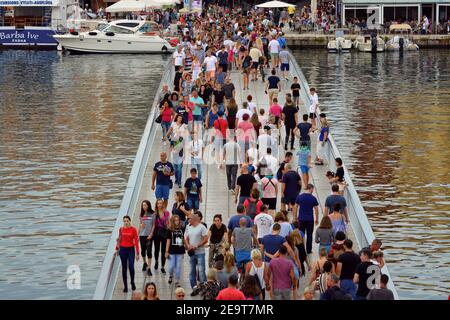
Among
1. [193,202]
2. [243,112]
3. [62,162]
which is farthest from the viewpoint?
[62,162]

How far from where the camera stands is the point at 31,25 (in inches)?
3206

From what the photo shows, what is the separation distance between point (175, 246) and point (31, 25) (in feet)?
205

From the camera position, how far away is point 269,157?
25.1 m

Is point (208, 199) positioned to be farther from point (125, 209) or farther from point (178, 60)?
point (178, 60)

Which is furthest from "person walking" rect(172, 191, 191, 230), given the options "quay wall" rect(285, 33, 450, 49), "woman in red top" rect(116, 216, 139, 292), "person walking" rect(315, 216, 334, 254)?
"quay wall" rect(285, 33, 450, 49)

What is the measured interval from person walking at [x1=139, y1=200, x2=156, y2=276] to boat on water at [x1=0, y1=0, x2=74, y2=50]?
5950 centimetres

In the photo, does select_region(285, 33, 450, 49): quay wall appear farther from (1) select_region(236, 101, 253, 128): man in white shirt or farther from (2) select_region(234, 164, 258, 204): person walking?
(2) select_region(234, 164, 258, 204): person walking

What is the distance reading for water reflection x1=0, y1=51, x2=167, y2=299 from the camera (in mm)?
26375

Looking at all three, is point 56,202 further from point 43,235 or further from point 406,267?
point 406,267

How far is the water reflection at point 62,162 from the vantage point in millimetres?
26375

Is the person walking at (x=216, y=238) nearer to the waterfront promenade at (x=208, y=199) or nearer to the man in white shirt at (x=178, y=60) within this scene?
the waterfront promenade at (x=208, y=199)

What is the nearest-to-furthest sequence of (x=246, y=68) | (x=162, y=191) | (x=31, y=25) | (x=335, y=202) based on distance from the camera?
(x=335, y=202) < (x=162, y=191) < (x=246, y=68) < (x=31, y=25)

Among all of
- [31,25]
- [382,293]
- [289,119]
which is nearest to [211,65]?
[289,119]
